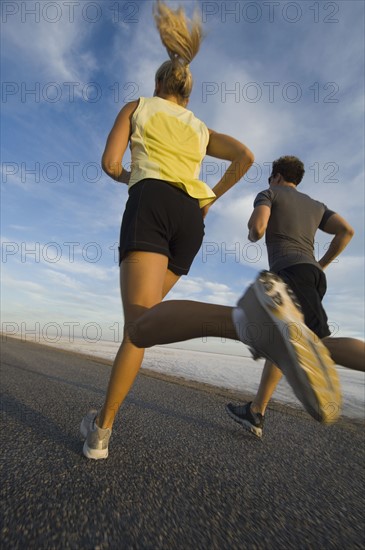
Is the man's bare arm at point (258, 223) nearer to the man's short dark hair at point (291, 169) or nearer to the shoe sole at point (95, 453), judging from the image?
the man's short dark hair at point (291, 169)

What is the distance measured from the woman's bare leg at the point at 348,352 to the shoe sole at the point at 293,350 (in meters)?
0.38

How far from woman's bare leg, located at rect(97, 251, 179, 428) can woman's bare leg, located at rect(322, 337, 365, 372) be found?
862mm

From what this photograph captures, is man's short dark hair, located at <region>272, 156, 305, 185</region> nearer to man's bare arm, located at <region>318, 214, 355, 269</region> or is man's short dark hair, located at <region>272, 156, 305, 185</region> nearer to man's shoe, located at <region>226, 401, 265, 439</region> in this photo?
man's bare arm, located at <region>318, 214, 355, 269</region>

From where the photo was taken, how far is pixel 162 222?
1.62 meters

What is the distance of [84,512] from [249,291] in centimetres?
96

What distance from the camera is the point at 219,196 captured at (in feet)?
6.68

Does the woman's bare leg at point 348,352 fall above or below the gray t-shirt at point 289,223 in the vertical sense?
below

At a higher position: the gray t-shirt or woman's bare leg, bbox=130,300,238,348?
the gray t-shirt

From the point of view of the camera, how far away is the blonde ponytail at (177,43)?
5.87ft

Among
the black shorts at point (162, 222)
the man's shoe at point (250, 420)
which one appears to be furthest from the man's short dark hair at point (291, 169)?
the man's shoe at point (250, 420)

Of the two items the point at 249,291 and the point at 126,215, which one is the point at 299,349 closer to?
the point at 249,291

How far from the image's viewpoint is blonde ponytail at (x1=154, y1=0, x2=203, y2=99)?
5.87ft

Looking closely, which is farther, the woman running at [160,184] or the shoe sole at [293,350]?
the woman running at [160,184]

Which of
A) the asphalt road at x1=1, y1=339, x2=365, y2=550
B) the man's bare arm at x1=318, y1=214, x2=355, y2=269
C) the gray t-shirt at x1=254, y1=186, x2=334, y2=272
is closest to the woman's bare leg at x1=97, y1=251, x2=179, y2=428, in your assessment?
the asphalt road at x1=1, y1=339, x2=365, y2=550
